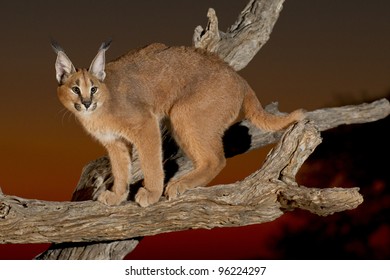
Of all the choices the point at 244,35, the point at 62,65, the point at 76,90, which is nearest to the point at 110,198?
the point at 76,90

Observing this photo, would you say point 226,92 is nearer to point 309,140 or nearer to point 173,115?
point 173,115

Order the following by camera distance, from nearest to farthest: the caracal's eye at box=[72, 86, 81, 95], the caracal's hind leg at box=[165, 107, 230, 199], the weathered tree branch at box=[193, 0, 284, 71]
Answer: the caracal's eye at box=[72, 86, 81, 95], the caracal's hind leg at box=[165, 107, 230, 199], the weathered tree branch at box=[193, 0, 284, 71]

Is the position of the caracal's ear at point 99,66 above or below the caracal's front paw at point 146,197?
above

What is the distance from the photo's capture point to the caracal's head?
22.0 feet

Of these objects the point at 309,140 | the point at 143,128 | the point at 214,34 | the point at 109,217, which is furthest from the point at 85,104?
the point at 214,34

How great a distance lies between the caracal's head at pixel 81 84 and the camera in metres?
6.71

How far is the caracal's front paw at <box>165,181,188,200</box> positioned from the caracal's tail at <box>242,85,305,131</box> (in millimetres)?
917

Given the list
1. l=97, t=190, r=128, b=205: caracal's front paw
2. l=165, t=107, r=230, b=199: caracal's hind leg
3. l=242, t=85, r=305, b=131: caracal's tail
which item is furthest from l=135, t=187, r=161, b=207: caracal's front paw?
l=242, t=85, r=305, b=131: caracal's tail

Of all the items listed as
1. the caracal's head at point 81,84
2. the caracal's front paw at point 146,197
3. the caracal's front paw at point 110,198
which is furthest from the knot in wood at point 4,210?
the caracal's front paw at point 146,197

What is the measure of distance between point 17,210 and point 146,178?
43.1 inches

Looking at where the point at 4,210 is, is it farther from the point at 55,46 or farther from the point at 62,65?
the point at 55,46

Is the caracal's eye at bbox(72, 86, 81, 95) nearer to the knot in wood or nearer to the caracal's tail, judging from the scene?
the knot in wood

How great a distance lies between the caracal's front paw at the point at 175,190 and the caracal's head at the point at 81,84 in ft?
2.91

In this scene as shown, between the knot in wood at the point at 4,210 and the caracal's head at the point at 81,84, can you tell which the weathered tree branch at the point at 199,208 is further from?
the caracal's head at the point at 81,84
